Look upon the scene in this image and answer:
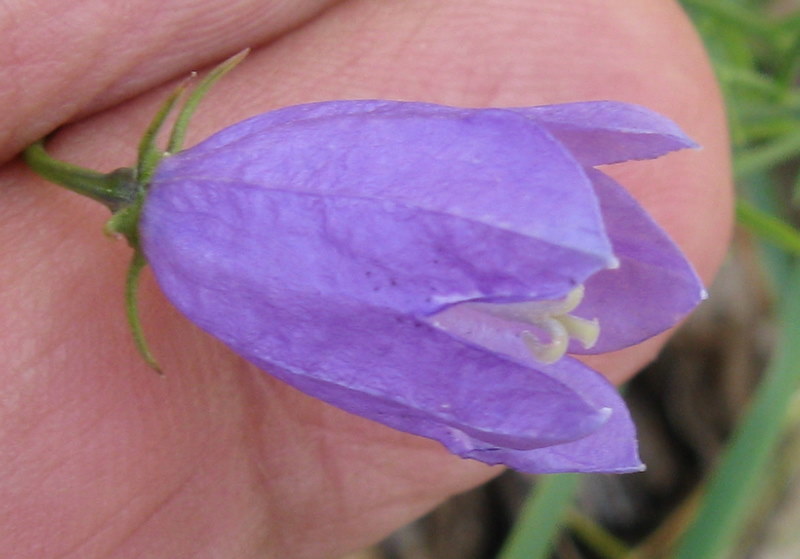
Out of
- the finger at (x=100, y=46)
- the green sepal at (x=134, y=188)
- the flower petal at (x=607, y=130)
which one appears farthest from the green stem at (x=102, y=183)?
the flower petal at (x=607, y=130)

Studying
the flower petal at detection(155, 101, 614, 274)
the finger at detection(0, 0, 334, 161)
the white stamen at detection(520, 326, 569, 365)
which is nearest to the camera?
the flower petal at detection(155, 101, 614, 274)

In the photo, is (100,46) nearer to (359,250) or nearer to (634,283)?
(359,250)

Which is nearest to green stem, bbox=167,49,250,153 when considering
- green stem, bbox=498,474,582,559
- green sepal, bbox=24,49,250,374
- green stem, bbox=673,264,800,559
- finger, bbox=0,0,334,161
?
green sepal, bbox=24,49,250,374

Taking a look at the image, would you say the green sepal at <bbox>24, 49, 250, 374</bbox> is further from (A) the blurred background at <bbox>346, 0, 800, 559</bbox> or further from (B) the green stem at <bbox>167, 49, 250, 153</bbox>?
(A) the blurred background at <bbox>346, 0, 800, 559</bbox>

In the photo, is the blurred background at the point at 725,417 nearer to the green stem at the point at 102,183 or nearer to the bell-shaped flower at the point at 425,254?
the bell-shaped flower at the point at 425,254

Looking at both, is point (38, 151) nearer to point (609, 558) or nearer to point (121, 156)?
point (121, 156)
